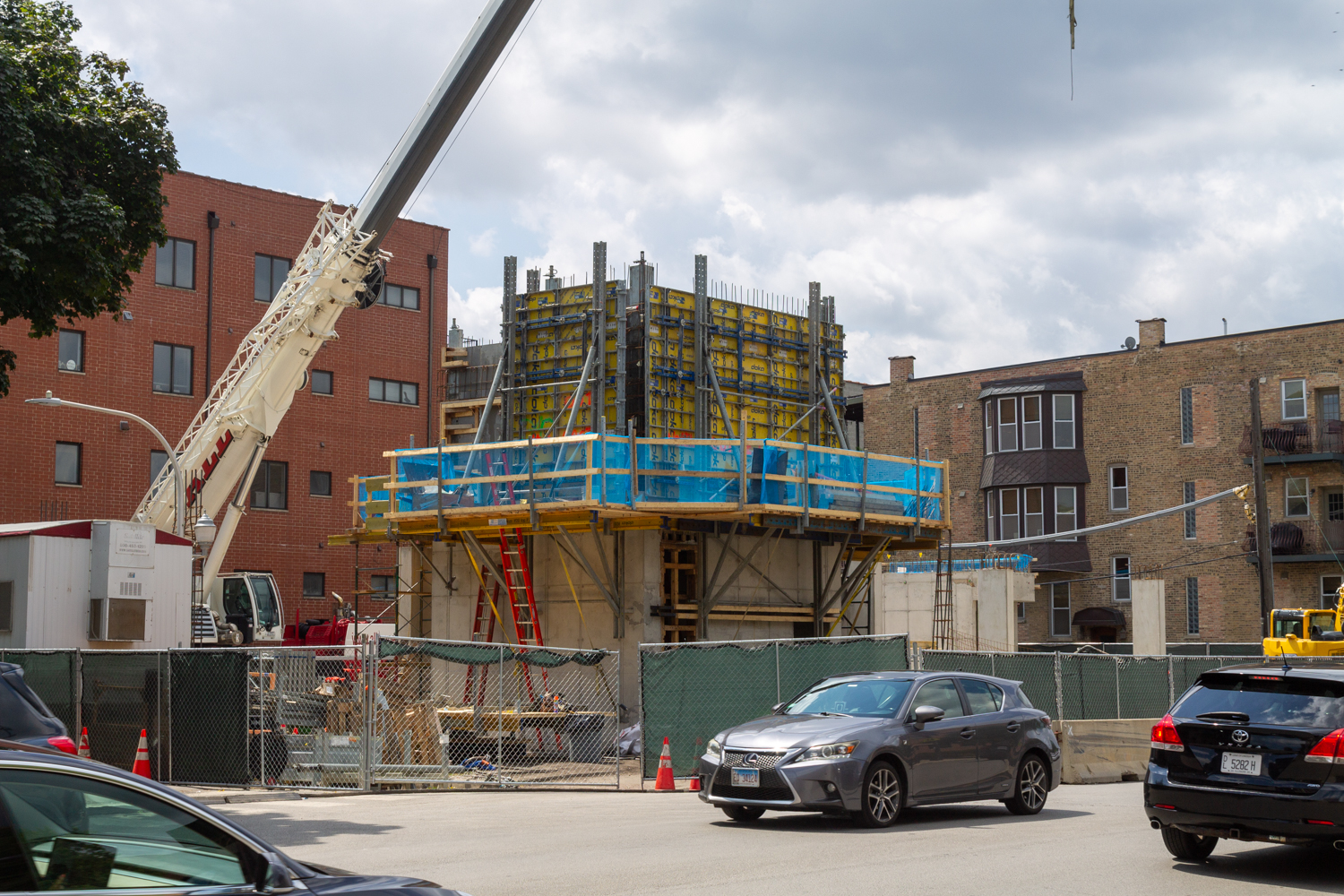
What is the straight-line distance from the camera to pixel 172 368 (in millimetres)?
45500

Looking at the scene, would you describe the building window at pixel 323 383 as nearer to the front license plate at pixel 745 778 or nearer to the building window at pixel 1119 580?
the building window at pixel 1119 580

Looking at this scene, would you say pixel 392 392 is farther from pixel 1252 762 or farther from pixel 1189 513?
pixel 1252 762

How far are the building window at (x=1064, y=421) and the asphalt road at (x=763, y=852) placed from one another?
Answer: 133 ft

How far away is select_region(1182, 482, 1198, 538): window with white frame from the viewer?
5166cm

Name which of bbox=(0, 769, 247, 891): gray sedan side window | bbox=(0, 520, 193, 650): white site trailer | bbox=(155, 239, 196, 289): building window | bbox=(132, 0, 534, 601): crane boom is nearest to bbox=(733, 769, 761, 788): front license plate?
bbox=(0, 769, 247, 891): gray sedan side window

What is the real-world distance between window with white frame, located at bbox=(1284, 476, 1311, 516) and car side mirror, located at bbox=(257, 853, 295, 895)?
165 ft

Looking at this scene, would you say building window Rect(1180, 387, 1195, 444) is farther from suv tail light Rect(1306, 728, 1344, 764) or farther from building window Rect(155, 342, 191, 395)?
suv tail light Rect(1306, 728, 1344, 764)

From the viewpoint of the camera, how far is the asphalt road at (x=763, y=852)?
9812 mm

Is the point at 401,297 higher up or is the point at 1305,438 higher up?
the point at 401,297

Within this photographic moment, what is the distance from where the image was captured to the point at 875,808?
42.4 feet

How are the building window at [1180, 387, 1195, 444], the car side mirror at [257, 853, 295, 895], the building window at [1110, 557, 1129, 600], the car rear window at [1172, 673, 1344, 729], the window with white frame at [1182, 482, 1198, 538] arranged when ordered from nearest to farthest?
the car side mirror at [257, 853, 295, 895] → the car rear window at [1172, 673, 1344, 729] → the window with white frame at [1182, 482, 1198, 538] → the building window at [1180, 387, 1195, 444] → the building window at [1110, 557, 1129, 600]

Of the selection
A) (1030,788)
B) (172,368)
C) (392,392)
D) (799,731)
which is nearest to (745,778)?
(799,731)

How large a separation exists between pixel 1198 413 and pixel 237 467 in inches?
1445

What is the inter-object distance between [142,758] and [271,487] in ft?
104
